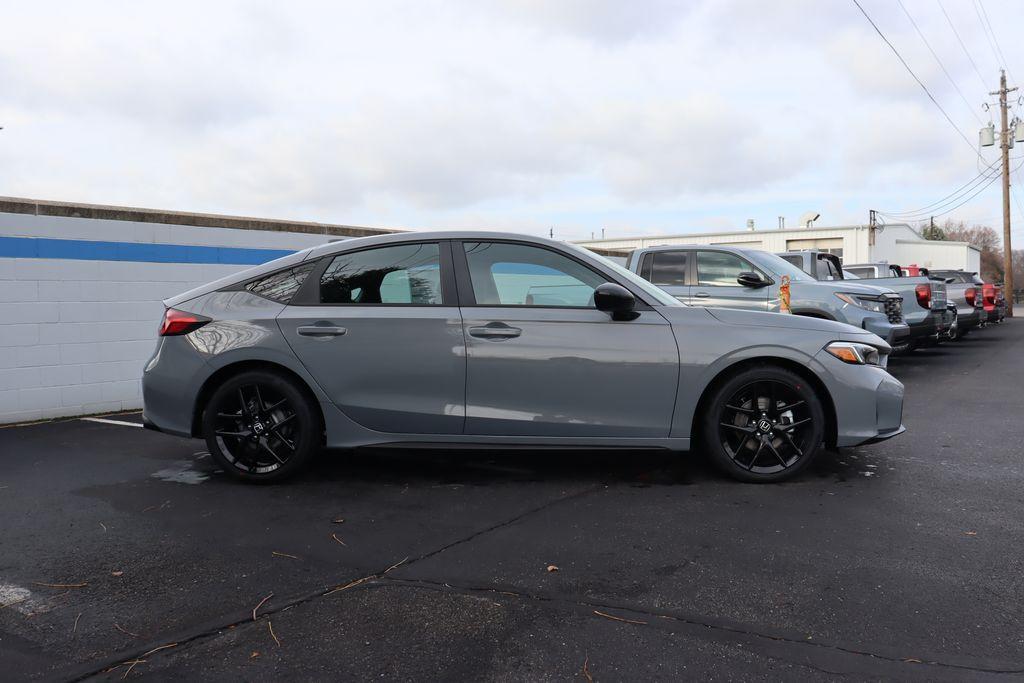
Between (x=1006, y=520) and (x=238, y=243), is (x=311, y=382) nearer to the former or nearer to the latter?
(x=1006, y=520)

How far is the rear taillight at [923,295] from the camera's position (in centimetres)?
1198

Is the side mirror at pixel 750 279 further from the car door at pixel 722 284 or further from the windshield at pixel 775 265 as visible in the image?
the windshield at pixel 775 265

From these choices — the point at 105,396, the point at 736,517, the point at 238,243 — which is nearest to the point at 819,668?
the point at 736,517

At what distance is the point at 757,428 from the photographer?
15.3 feet

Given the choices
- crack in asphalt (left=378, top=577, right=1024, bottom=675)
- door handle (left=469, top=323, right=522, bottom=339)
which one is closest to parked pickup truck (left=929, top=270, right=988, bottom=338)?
door handle (left=469, top=323, right=522, bottom=339)

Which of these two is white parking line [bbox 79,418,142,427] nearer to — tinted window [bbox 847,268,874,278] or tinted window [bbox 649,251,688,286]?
tinted window [bbox 649,251,688,286]

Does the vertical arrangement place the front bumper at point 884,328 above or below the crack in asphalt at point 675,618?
above

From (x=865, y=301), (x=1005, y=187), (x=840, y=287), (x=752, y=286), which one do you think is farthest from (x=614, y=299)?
(x=1005, y=187)

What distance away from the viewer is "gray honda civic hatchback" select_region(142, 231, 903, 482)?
460 centimetres

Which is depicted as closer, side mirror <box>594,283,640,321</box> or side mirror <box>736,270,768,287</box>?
side mirror <box>594,283,640,321</box>

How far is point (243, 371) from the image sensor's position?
482 cm

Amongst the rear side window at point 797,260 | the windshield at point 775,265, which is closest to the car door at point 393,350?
the windshield at point 775,265

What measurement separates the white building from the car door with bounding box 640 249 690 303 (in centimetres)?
3151

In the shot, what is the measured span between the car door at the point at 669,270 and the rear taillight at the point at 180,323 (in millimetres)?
6355
